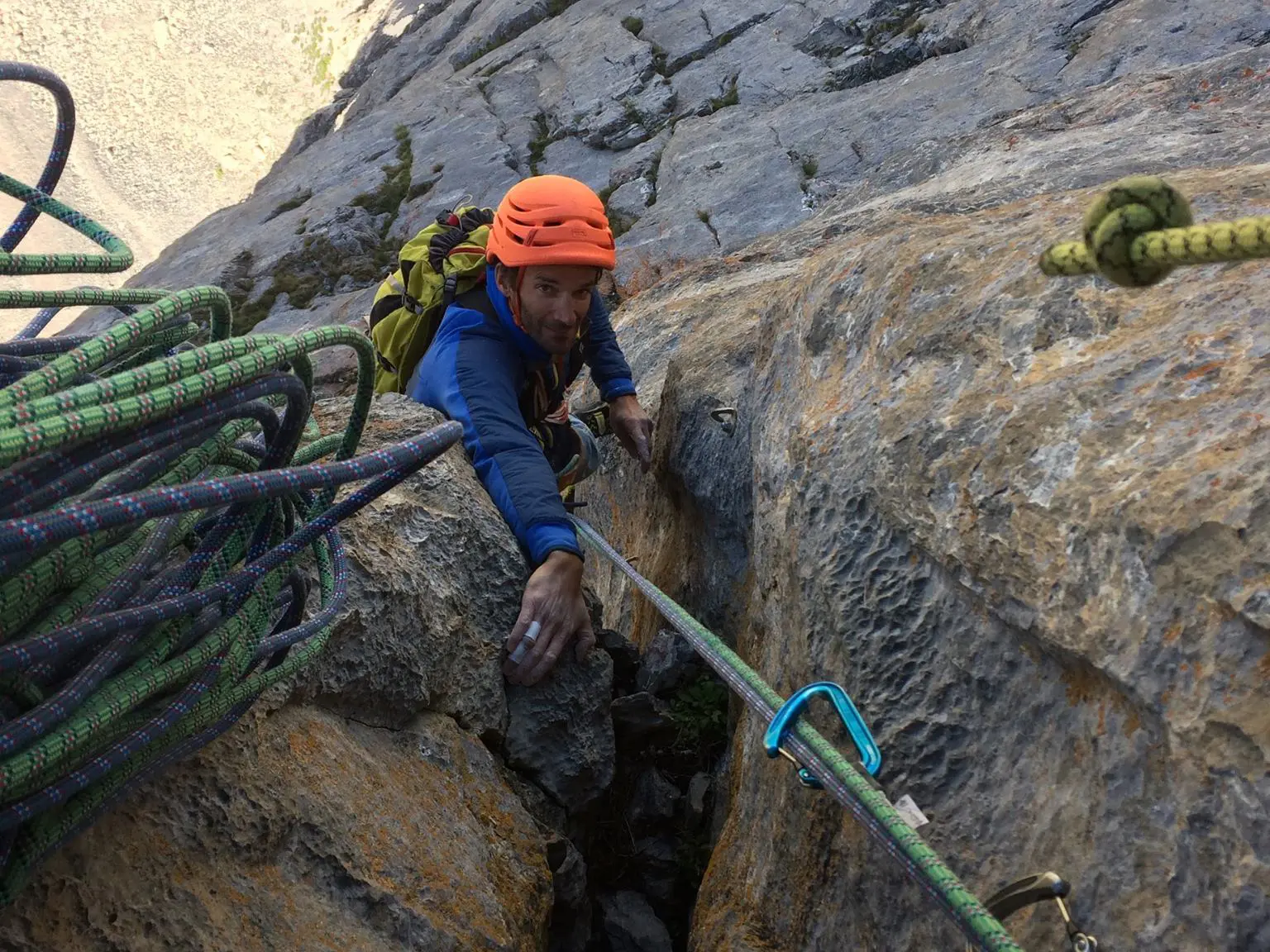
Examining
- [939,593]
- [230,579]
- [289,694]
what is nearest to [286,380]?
[230,579]

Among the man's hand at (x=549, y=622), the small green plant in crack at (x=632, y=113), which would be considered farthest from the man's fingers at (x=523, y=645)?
the small green plant in crack at (x=632, y=113)

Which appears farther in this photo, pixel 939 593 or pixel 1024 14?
pixel 1024 14

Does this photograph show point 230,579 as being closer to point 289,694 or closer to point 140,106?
point 289,694

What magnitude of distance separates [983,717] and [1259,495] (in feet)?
2.24

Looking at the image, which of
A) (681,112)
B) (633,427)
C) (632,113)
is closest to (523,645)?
(633,427)

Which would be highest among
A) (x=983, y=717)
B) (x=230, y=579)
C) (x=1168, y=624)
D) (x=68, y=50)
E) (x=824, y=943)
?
(x=68, y=50)

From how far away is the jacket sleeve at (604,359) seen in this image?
5059 millimetres

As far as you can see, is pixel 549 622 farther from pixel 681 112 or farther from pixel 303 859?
pixel 681 112

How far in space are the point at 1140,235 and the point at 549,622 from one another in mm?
2143

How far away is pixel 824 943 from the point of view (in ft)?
7.29

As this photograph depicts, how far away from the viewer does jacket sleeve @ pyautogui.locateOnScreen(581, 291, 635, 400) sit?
5.06 m

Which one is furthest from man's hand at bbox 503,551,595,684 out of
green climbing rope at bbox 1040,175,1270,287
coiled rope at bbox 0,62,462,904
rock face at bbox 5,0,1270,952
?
green climbing rope at bbox 1040,175,1270,287

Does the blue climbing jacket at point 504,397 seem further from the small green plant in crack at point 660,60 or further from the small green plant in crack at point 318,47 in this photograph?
the small green plant in crack at point 318,47

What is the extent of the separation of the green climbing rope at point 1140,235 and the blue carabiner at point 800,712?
878 millimetres
